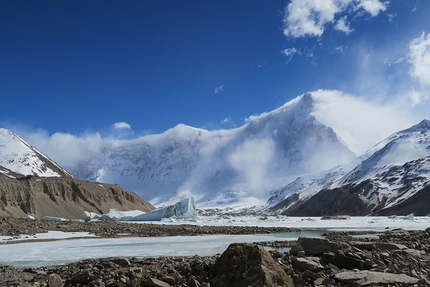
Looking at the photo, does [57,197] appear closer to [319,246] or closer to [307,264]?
[319,246]

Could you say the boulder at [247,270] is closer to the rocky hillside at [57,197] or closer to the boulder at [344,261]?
the boulder at [344,261]

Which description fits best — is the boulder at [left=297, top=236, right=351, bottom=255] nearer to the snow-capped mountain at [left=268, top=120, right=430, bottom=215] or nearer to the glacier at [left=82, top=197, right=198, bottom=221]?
the glacier at [left=82, top=197, right=198, bottom=221]

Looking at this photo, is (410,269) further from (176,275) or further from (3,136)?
(3,136)

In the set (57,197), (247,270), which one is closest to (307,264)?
(247,270)

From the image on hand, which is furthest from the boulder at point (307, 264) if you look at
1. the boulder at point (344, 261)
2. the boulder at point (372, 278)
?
the boulder at point (372, 278)

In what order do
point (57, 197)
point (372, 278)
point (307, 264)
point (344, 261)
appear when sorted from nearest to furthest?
point (372, 278) → point (307, 264) → point (344, 261) → point (57, 197)

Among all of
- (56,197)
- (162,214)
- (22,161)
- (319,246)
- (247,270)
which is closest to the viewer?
(247,270)
